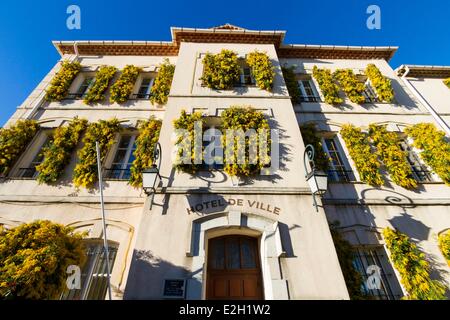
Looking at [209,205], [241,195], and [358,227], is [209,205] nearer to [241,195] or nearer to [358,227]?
[241,195]

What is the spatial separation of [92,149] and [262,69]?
719cm

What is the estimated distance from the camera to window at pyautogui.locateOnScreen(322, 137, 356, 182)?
7.25 m

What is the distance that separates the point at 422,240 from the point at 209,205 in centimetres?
603

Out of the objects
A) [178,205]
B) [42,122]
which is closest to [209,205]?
[178,205]

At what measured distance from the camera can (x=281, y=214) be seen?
547 cm

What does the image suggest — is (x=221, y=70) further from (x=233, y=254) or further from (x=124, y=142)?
(x=233, y=254)

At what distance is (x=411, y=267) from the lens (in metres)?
5.37

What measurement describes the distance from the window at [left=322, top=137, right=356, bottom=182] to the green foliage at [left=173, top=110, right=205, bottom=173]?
4.61m

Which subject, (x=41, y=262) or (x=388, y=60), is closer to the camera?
(x=41, y=262)

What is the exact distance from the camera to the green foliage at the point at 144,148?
6566 millimetres

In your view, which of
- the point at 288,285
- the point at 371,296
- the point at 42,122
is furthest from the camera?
the point at 42,122

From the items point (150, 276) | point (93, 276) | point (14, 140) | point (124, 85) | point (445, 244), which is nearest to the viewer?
point (150, 276)

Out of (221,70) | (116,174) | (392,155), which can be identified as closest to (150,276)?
(116,174)

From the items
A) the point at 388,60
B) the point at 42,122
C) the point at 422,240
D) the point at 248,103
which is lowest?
the point at 422,240
